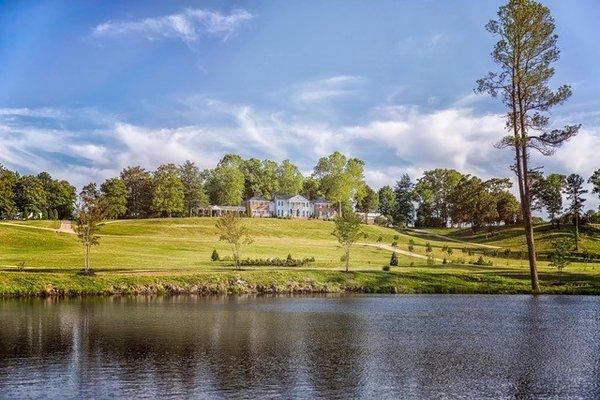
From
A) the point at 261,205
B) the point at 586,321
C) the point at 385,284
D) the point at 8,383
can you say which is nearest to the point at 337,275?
the point at 385,284

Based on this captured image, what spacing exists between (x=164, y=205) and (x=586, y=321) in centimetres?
13470

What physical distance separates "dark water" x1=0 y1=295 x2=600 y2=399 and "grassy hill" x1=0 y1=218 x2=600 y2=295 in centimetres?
Result: 888

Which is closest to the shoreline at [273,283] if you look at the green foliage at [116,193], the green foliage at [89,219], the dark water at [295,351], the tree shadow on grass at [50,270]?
the tree shadow on grass at [50,270]

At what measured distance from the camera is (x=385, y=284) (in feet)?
185

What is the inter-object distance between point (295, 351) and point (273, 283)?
30100 millimetres

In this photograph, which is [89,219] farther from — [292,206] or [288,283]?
[292,206]

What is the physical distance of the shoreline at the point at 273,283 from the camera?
157ft

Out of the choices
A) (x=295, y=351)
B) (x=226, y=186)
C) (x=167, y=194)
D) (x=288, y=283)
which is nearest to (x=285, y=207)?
(x=226, y=186)

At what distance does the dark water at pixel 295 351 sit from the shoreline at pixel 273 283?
6.69 m

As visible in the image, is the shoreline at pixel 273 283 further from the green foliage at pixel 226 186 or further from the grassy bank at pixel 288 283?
the green foliage at pixel 226 186

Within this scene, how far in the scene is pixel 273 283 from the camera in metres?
54.2

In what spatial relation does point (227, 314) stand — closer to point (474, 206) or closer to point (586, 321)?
point (586, 321)

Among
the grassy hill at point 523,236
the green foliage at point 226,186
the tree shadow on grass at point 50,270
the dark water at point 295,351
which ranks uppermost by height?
the green foliage at point 226,186

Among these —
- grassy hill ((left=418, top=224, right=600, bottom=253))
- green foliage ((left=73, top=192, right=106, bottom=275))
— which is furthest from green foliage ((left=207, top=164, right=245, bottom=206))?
green foliage ((left=73, top=192, right=106, bottom=275))
